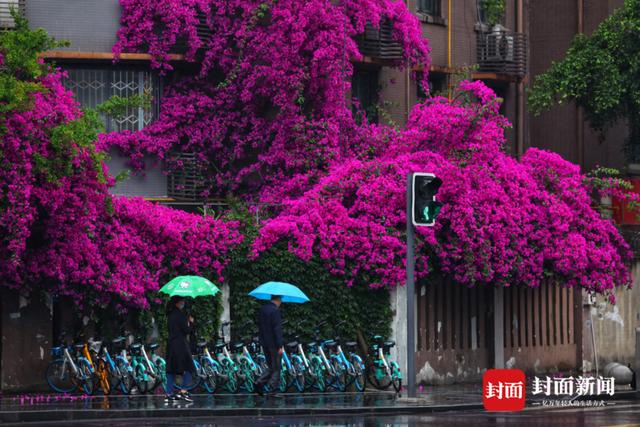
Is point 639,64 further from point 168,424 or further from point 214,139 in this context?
point 168,424

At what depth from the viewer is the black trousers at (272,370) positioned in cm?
2288

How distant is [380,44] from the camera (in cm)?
3316

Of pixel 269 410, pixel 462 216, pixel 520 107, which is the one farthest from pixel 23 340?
pixel 520 107

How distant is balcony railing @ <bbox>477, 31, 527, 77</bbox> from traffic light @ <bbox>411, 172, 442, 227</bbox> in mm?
14567

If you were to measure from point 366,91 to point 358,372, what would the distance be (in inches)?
387

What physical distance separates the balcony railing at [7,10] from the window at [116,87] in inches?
66.1

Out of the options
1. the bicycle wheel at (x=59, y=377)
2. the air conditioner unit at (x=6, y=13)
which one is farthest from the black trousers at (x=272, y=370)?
the air conditioner unit at (x=6, y=13)

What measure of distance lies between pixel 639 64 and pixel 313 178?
9486 millimetres

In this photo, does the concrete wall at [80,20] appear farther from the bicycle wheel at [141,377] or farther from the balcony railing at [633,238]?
the balcony railing at [633,238]

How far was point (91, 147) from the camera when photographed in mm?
23875

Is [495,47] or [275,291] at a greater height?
[495,47]

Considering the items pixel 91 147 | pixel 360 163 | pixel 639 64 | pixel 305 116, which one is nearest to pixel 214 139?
pixel 305 116

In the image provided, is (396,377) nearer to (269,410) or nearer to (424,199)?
(424,199)

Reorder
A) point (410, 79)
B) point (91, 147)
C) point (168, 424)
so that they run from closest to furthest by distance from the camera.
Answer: point (168, 424)
point (91, 147)
point (410, 79)
